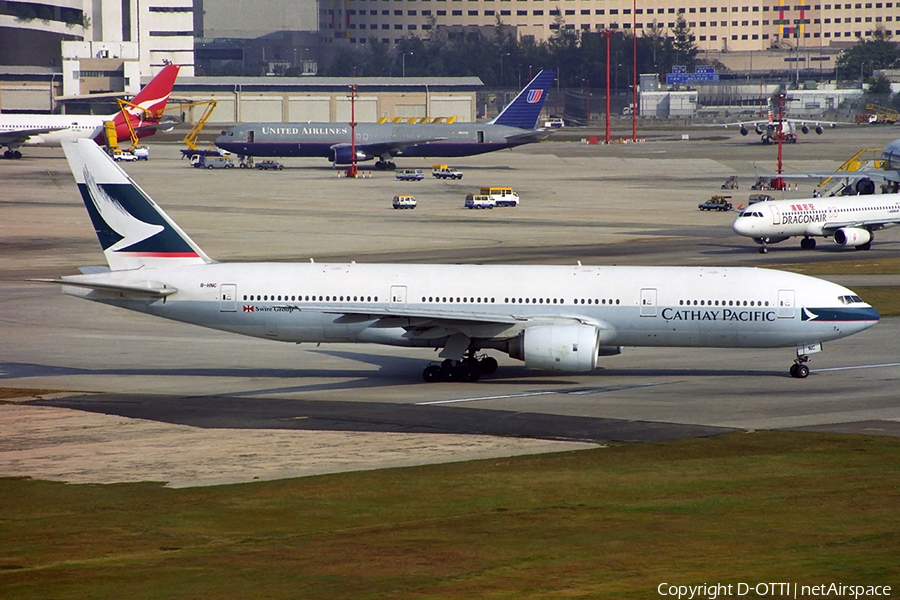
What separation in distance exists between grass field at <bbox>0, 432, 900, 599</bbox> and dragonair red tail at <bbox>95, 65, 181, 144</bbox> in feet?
526

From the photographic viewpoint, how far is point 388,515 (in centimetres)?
2731

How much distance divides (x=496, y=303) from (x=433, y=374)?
3891 mm

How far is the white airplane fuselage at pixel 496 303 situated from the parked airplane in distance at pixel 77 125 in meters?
137

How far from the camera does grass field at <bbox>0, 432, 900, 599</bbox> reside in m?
21.6

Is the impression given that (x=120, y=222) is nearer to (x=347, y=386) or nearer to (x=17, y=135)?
(x=347, y=386)

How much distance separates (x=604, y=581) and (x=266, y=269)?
89.9ft

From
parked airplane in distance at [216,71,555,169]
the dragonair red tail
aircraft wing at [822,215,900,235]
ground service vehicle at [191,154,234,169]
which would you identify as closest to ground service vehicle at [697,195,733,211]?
aircraft wing at [822,215,900,235]

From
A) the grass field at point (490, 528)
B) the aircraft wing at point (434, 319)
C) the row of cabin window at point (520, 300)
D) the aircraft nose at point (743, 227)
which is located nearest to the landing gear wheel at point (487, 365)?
the aircraft wing at point (434, 319)

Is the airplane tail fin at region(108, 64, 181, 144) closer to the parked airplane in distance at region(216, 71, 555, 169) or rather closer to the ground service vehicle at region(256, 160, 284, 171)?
the parked airplane in distance at region(216, 71, 555, 169)

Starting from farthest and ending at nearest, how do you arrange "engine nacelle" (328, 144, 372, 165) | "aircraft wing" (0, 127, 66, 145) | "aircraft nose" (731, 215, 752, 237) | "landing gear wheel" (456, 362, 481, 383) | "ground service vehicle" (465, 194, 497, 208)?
"aircraft wing" (0, 127, 66, 145)
"engine nacelle" (328, 144, 372, 165)
"ground service vehicle" (465, 194, 497, 208)
"aircraft nose" (731, 215, 752, 237)
"landing gear wheel" (456, 362, 481, 383)

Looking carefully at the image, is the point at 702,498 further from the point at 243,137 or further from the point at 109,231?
the point at 243,137

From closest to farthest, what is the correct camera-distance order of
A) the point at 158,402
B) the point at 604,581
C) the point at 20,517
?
the point at 604,581, the point at 20,517, the point at 158,402

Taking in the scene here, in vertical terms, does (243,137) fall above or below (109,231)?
above

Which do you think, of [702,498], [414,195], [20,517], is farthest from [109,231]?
[414,195]
